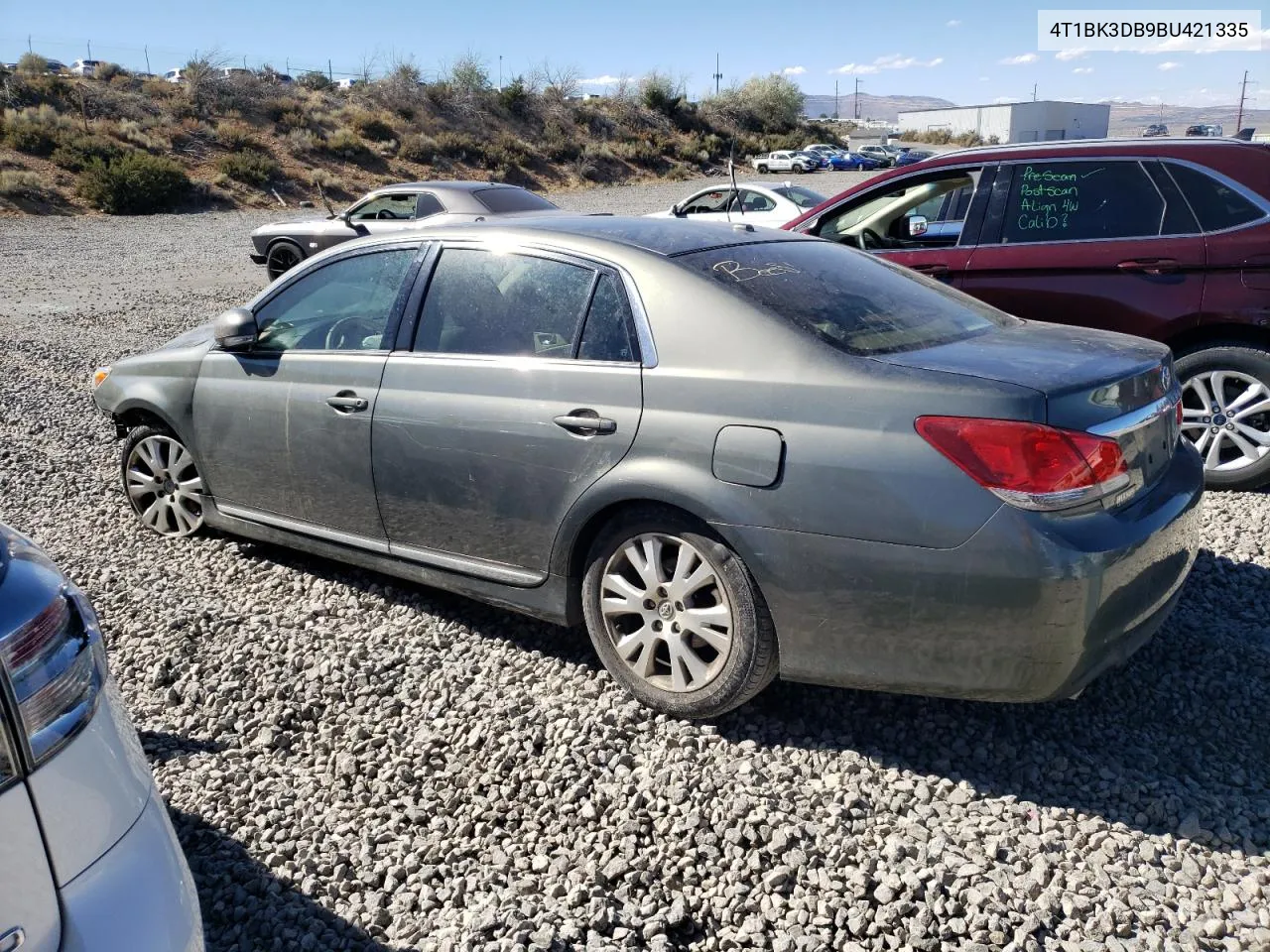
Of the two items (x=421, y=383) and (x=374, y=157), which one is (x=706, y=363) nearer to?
(x=421, y=383)

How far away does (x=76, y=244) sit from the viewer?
858 inches

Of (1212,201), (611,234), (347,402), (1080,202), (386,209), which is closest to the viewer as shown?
(611,234)

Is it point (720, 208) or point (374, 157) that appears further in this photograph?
point (374, 157)

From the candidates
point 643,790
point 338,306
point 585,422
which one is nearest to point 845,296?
point 585,422

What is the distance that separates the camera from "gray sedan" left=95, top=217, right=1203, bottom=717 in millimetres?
2842

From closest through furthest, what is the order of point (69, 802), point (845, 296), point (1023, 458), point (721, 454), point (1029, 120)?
point (69, 802), point (1023, 458), point (721, 454), point (845, 296), point (1029, 120)

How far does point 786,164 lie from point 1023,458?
4948 centimetres

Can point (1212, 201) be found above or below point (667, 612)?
above

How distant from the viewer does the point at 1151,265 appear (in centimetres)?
556

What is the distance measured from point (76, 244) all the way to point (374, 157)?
20.6 metres

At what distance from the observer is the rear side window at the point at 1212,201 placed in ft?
17.7

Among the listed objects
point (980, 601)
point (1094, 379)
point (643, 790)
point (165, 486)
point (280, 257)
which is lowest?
point (643, 790)

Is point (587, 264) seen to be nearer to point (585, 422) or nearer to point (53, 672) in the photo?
point (585, 422)

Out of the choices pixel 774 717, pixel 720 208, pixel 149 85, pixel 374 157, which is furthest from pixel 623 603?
pixel 149 85
